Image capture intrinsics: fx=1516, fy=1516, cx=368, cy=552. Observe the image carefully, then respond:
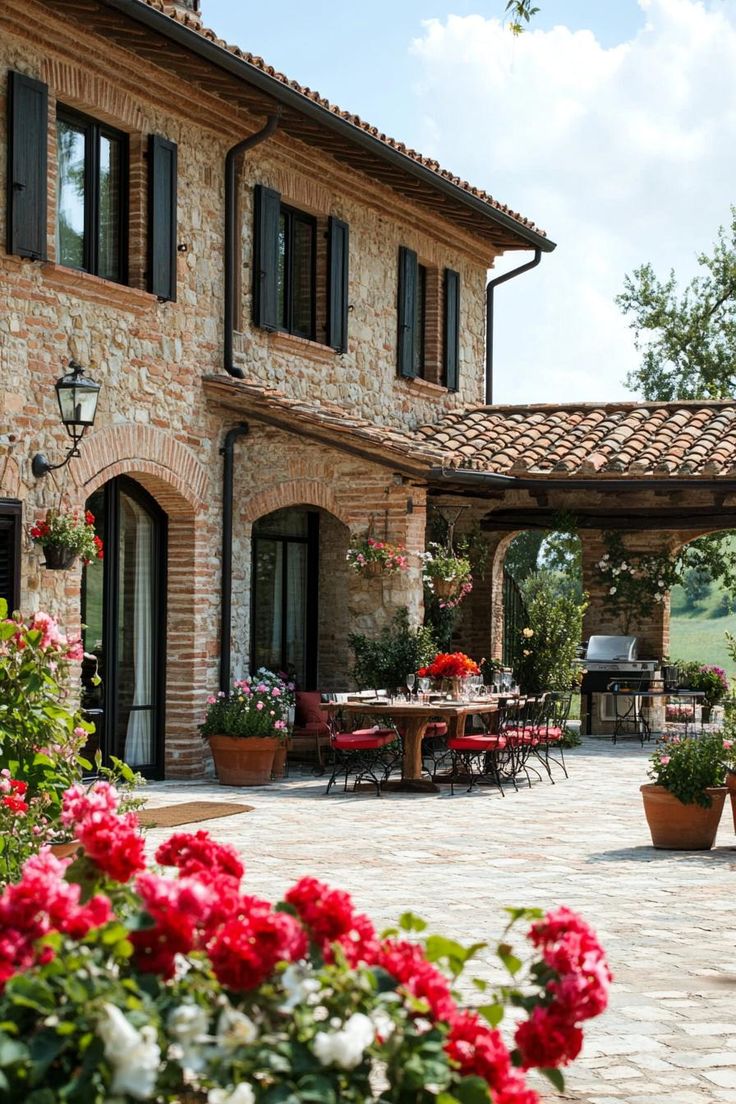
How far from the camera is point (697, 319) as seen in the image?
2950 centimetres

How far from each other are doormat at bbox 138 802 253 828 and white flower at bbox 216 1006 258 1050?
7.35m

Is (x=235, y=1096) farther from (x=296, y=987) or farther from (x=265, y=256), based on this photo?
(x=265, y=256)

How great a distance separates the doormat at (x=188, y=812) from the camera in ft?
32.3

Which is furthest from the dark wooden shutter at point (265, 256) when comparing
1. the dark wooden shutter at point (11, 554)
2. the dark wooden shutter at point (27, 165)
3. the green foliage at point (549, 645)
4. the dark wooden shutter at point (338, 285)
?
the green foliage at point (549, 645)

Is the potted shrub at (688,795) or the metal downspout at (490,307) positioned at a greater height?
the metal downspout at (490,307)

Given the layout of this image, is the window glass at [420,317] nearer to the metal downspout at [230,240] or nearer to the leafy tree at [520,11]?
the metal downspout at [230,240]

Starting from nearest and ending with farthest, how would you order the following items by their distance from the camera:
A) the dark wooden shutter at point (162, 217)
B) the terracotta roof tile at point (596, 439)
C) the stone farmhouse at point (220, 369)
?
the stone farmhouse at point (220, 369)
the dark wooden shutter at point (162, 217)
the terracotta roof tile at point (596, 439)

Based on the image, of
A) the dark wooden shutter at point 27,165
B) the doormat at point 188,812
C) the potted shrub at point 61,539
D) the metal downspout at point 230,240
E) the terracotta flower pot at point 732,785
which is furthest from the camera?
the metal downspout at point 230,240

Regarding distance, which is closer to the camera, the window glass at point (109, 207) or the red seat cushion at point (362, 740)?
the window glass at point (109, 207)

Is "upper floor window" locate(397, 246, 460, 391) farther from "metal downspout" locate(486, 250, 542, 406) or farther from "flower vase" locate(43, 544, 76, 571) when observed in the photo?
"flower vase" locate(43, 544, 76, 571)

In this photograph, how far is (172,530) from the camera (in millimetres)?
12758

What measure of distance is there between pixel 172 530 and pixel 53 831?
709cm

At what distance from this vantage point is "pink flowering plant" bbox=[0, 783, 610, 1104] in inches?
89.5

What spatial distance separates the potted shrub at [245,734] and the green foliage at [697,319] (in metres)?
18.6
